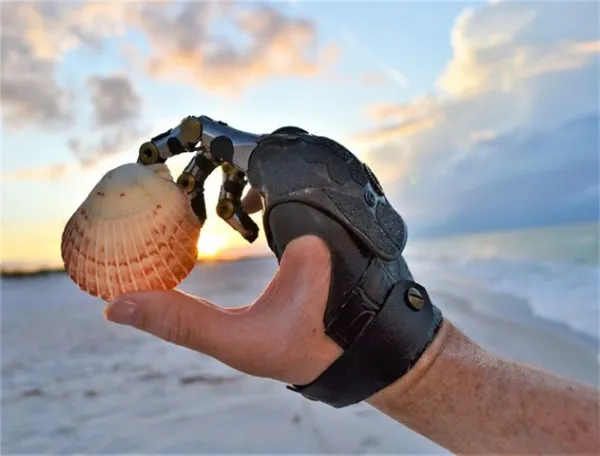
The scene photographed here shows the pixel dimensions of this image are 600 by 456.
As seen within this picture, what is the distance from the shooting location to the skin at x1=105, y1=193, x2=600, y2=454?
4.30 ft

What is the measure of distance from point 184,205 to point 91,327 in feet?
25.9

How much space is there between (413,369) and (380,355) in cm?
11

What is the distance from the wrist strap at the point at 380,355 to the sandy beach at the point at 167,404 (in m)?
2.37

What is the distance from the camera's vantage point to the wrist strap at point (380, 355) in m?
1.49

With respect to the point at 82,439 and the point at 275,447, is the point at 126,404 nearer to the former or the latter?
the point at 82,439

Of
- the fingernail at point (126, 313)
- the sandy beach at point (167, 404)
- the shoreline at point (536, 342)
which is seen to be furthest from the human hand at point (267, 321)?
the shoreline at point (536, 342)

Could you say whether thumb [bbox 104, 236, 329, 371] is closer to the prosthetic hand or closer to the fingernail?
the fingernail

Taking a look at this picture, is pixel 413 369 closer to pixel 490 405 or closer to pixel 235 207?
pixel 490 405

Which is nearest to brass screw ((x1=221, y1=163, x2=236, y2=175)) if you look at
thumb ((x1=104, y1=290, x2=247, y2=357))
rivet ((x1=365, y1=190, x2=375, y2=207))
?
rivet ((x1=365, y1=190, x2=375, y2=207))

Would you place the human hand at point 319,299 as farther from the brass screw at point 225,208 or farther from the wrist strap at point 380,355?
the brass screw at point 225,208

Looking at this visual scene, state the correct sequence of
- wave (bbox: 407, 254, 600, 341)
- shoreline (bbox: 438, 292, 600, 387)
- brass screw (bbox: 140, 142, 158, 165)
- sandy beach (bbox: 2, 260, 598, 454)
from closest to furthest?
brass screw (bbox: 140, 142, 158, 165), sandy beach (bbox: 2, 260, 598, 454), shoreline (bbox: 438, 292, 600, 387), wave (bbox: 407, 254, 600, 341)

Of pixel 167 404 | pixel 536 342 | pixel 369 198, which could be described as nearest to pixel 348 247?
pixel 369 198

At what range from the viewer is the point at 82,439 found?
13.6 ft

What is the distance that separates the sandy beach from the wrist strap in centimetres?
237
